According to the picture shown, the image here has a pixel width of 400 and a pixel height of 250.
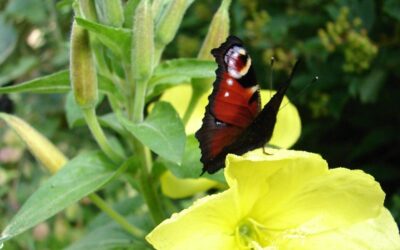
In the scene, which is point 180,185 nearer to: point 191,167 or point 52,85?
point 191,167

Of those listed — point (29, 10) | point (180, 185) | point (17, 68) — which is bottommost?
point (17, 68)

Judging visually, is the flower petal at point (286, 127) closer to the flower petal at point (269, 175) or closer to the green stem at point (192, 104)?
the green stem at point (192, 104)

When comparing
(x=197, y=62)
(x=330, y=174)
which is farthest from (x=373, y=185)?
(x=197, y=62)

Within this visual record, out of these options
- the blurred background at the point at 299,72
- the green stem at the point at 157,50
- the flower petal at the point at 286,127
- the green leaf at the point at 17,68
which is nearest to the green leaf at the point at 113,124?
the green stem at the point at 157,50

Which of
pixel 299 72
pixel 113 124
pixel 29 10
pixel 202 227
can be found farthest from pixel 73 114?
pixel 29 10

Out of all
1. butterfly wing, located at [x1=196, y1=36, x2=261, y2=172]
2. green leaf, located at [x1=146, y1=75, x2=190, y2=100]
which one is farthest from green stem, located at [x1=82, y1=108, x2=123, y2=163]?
butterfly wing, located at [x1=196, y1=36, x2=261, y2=172]

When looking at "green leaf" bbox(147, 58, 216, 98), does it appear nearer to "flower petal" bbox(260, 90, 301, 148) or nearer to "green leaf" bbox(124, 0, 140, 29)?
"green leaf" bbox(124, 0, 140, 29)
